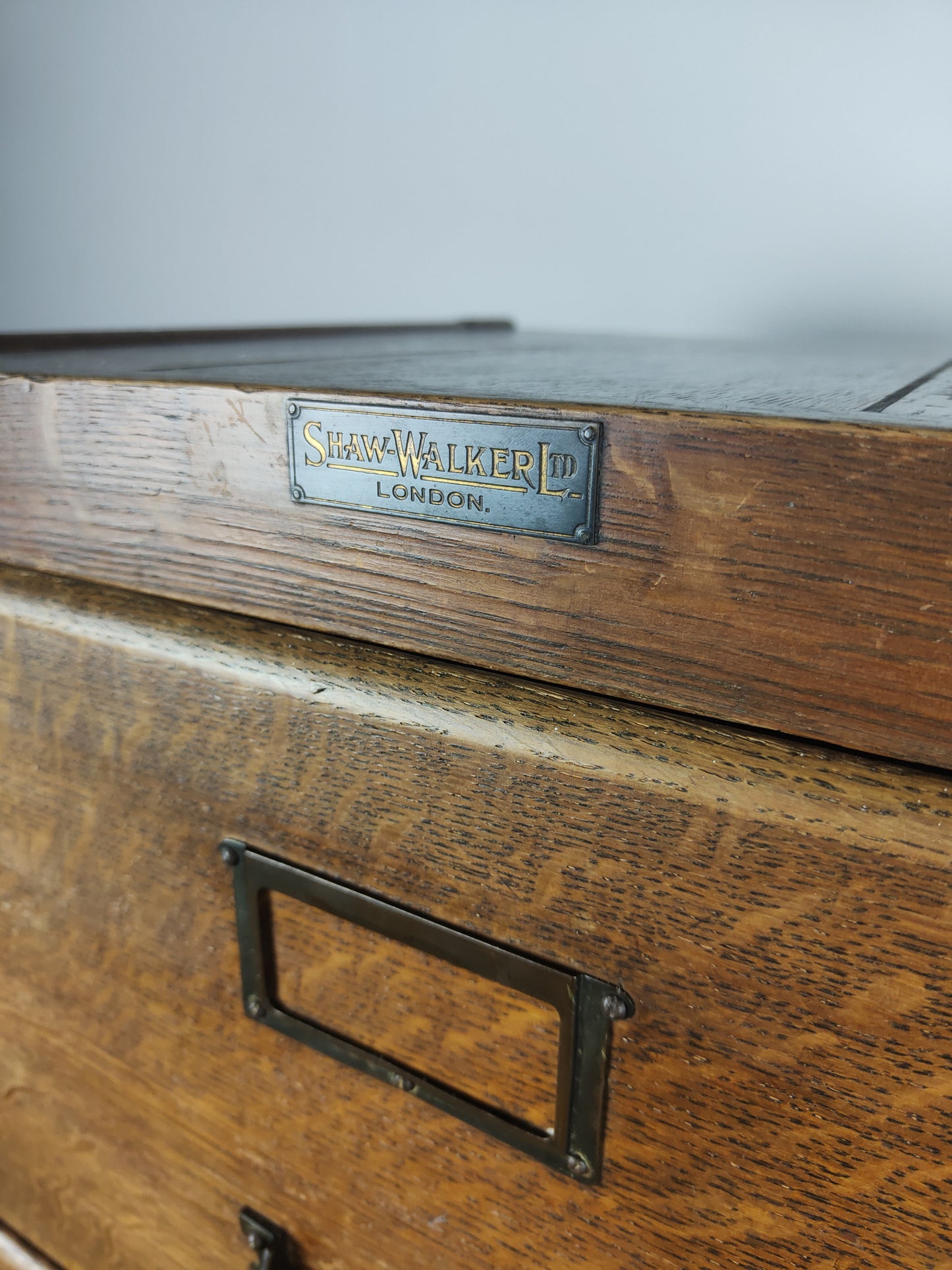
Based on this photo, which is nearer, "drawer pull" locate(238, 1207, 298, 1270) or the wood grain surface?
"drawer pull" locate(238, 1207, 298, 1270)

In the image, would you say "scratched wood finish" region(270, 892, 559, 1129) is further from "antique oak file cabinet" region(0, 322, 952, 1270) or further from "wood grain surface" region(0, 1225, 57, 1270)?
"wood grain surface" region(0, 1225, 57, 1270)

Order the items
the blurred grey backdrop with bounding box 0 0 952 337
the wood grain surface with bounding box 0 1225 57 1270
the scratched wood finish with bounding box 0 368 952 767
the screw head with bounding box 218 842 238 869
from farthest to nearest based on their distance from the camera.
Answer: the blurred grey backdrop with bounding box 0 0 952 337
the wood grain surface with bounding box 0 1225 57 1270
the screw head with bounding box 218 842 238 869
the scratched wood finish with bounding box 0 368 952 767

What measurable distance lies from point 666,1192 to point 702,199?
0.76m

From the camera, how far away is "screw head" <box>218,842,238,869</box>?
0.38 meters

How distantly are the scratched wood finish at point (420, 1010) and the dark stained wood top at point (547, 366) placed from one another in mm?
200

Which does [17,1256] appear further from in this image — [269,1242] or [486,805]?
[486,805]

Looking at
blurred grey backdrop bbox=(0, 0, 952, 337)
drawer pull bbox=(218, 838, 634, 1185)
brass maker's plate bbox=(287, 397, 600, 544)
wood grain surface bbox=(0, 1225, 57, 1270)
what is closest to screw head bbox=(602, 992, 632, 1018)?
drawer pull bbox=(218, 838, 634, 1185)

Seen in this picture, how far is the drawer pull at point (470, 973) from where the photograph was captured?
1.01 ft

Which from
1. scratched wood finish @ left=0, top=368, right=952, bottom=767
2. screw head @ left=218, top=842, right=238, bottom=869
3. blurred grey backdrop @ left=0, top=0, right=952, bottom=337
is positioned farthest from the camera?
blurred grey backdrop @ left=0, top=0, right=952, bottom=337

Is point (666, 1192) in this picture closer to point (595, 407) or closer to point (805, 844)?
point (805, 844)

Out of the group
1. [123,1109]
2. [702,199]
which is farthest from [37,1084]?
[702,199]

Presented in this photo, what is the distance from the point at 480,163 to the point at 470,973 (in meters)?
0.84

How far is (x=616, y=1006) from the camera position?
30cm

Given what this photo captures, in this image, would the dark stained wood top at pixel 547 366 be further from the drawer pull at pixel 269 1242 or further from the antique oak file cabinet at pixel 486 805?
the drawer pull at pixel 269 1242
